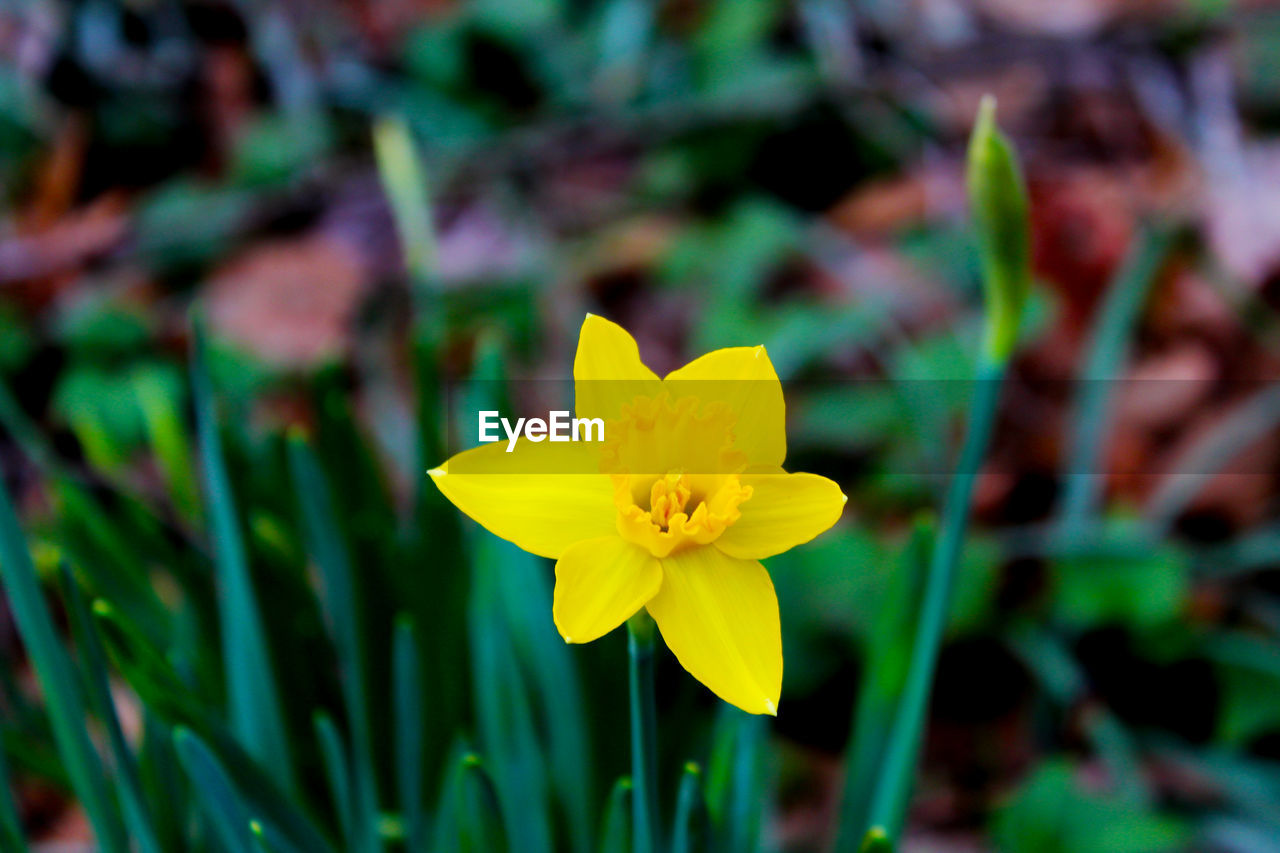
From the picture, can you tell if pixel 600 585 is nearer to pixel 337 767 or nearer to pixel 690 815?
pixel 690 815

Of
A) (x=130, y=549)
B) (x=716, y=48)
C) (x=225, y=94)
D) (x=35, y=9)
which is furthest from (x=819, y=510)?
(x=35, y=9)

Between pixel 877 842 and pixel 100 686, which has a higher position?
pixel 100 686

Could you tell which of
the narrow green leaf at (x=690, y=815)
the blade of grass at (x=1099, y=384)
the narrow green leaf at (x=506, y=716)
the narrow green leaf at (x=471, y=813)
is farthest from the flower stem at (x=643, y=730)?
the blade of grass at (x=1099, y=384)

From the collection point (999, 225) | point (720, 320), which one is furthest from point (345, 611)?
point (720, 320)

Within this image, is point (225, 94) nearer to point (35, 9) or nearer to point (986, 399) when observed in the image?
point (35, 9)

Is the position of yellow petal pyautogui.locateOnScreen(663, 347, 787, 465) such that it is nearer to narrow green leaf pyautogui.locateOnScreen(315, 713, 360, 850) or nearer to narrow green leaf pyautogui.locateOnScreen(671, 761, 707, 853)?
narrow green leaf pyautogui.locateOnScreen(671, 761, 707, 853)

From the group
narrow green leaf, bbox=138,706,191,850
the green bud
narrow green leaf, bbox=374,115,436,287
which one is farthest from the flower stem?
narrow green leaf, bbox=374,115,436,287
